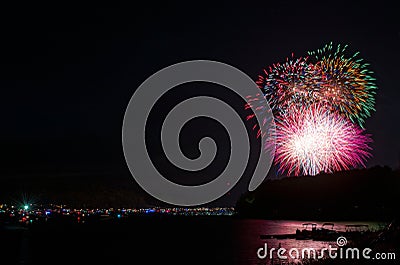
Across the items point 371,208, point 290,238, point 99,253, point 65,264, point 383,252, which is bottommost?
point 383,252

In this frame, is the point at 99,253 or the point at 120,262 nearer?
the point at 120,262

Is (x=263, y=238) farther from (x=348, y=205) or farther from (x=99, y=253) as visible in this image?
(x=348, y=205)

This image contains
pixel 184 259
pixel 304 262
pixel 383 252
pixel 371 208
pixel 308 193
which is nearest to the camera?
pixel 383 252

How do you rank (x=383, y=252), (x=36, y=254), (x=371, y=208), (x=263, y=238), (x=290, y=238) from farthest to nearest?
(x=371, y=208)
(x=263, y=238)
(x=290, y=238)
(x=36, y=254)
(x=383, y=252)

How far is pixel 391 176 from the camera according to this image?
153250 millimetres

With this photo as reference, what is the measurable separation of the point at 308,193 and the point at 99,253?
137 meters

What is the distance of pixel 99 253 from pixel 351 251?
48.4 meters

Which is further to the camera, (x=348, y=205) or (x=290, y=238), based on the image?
(x=348, y=205)

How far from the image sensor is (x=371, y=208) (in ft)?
494

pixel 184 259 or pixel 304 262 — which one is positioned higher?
pixel 184 259

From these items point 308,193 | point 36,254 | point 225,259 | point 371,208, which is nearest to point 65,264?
point 36,254

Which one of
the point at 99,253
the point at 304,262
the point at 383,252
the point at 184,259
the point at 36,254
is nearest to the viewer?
the point at 383,252

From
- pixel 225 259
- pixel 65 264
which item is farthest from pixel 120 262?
pixel 225 259

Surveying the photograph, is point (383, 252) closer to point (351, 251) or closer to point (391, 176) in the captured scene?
point (351, 251)
